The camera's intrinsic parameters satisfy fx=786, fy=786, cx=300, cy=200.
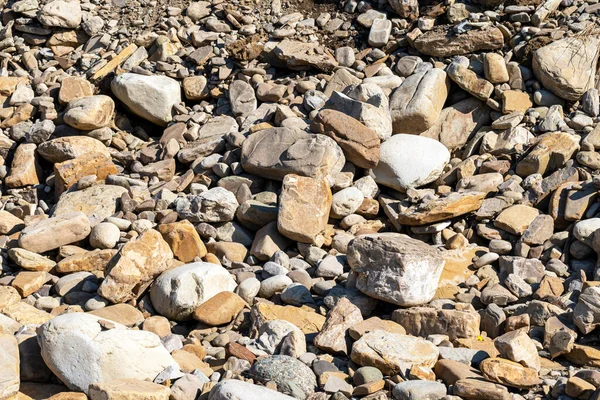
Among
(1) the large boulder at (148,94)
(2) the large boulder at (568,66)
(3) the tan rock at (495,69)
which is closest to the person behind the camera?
(2) the large boulder at (568,66)

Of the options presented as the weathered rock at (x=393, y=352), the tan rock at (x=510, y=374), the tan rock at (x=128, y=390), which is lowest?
the weathered rock at (x=393, y=352)

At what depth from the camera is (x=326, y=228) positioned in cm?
599

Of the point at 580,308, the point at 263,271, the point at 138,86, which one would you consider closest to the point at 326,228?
the point at 263,271

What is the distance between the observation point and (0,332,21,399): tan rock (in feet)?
12.4

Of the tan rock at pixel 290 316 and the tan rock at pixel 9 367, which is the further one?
the tan rock at pixel 290 316

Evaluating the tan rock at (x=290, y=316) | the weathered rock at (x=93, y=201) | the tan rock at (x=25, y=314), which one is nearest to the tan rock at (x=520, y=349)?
the tan rock at (x=290, y=316)

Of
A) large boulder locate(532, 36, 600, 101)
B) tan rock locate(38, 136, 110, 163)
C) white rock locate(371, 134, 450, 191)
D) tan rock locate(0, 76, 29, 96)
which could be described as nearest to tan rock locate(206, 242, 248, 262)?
white rock locate(371, 134, 450, 191)

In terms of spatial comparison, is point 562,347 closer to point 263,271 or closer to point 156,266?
point 263,271

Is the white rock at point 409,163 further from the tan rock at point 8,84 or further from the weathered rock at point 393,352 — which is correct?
the tan rock at point 8,84

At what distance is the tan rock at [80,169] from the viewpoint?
664 cm

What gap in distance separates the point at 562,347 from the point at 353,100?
9.58 feet

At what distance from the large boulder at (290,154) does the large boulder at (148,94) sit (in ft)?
4.23

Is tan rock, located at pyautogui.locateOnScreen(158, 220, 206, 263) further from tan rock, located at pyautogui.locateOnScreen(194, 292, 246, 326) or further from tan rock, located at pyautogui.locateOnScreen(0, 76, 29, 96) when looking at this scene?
tan rock, located at pyautogui.locateOnScreen(0, 76, 29, 96)

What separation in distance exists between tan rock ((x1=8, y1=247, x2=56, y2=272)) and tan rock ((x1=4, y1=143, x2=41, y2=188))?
1521 millimetres
